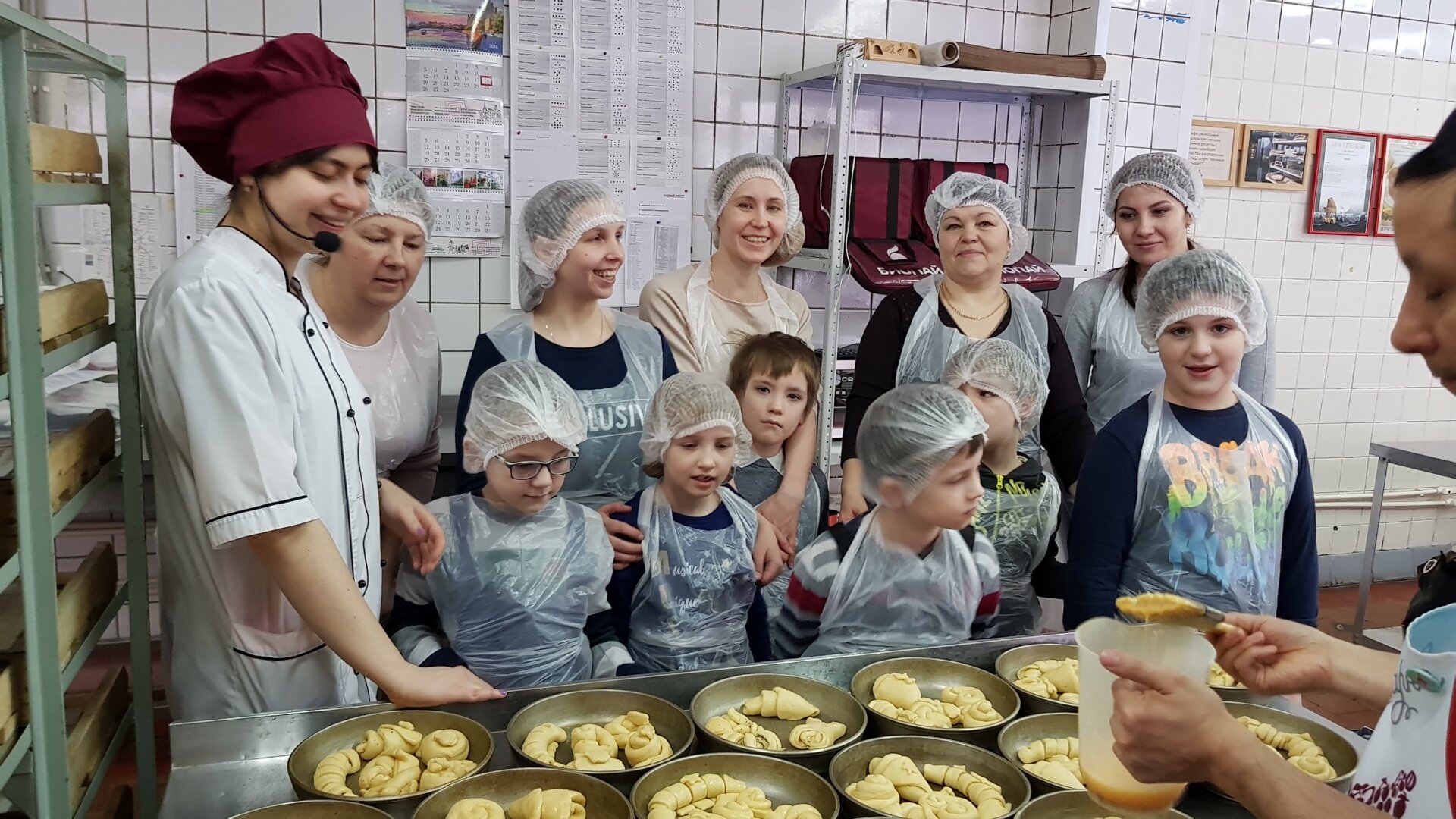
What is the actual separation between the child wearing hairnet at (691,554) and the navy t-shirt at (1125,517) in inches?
27.0

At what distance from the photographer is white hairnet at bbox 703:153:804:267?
2.74 meters

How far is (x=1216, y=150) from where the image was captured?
448 centimetres

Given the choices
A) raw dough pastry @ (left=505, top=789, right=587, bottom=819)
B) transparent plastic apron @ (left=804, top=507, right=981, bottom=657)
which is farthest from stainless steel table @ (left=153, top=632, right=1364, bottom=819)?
transparent plastic apron @ (left=804, top=507, right=981, bottom=657)

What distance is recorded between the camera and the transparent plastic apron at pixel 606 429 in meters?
2.28

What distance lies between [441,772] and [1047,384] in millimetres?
1850

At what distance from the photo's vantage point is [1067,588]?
204 centimetres

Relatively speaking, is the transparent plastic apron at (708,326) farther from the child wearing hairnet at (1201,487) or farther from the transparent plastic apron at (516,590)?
the child wearing hairnet at (1201,487)

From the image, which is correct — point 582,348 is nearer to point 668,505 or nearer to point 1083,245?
point 668,505

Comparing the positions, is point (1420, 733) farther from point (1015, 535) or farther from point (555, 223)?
point (555, 223)

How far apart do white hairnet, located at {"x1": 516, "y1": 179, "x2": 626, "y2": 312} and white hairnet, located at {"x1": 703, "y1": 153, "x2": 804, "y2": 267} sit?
0.46 meters

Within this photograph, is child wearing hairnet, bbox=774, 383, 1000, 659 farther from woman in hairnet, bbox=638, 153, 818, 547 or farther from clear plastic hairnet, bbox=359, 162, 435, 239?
clear plastic hairnet, bbox=359, 162, 435, 239

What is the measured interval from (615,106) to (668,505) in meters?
1.99

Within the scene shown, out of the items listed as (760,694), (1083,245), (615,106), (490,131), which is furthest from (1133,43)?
(760,694)

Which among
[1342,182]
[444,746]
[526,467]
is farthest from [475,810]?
[1342,182]
